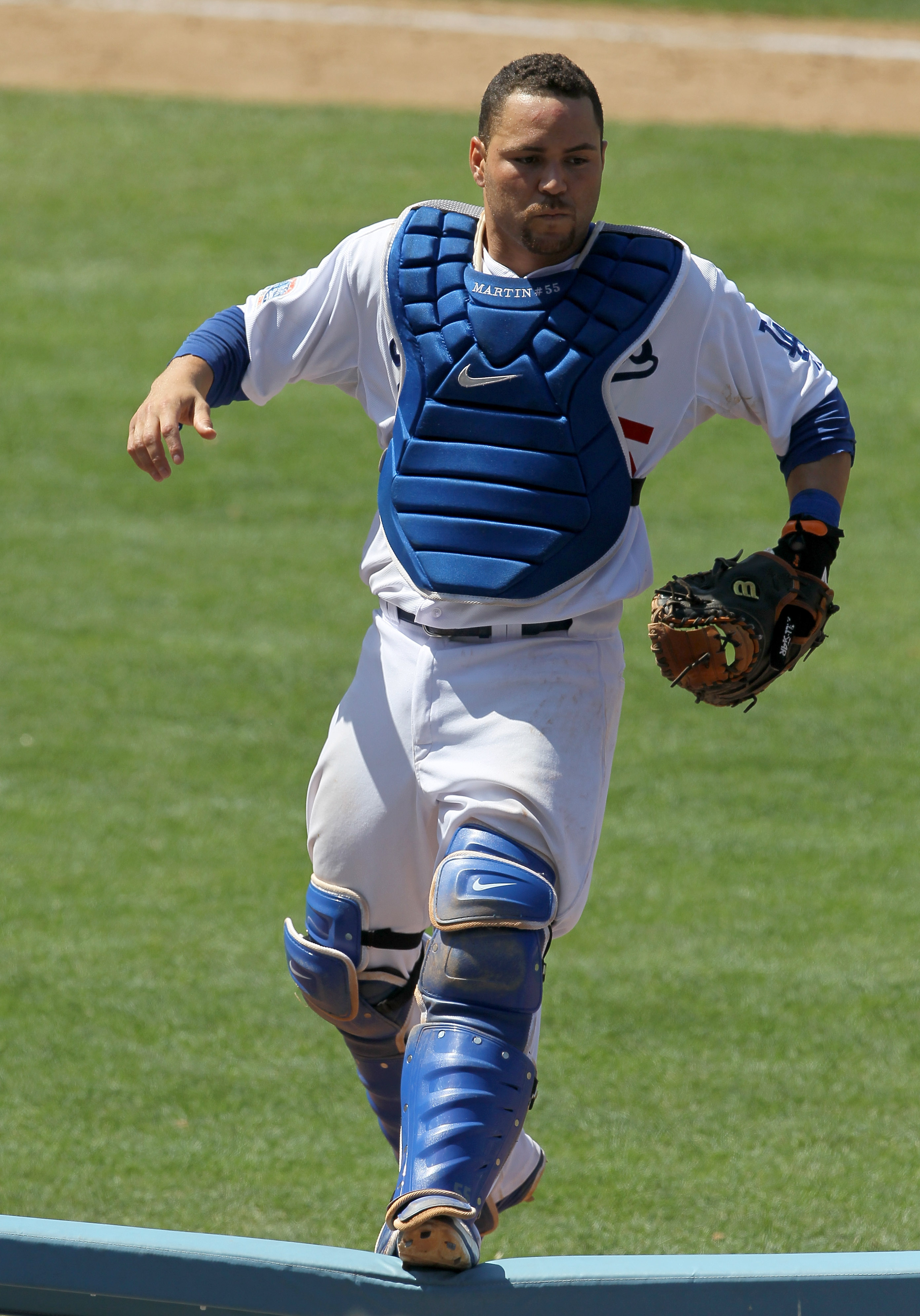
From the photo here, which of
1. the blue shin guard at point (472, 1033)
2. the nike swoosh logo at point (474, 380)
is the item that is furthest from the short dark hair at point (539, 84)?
the blue shin guard at point (472, 1033)

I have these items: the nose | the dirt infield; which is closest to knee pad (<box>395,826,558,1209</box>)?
the nose

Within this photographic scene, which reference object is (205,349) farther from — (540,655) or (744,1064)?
(744,1064)

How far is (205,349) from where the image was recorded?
3.79 m

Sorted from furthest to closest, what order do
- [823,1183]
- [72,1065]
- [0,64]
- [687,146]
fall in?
[0,64] < [687,146] < [72,1065] < [823,1183]

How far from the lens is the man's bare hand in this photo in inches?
137

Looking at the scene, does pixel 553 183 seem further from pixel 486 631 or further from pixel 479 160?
pixel 486 631

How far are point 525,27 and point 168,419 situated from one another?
675 inches

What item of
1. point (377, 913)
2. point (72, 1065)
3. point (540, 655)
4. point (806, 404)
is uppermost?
point (806, 404)

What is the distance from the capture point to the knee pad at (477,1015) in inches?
126

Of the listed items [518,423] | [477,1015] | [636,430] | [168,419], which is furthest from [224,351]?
[477,1015]

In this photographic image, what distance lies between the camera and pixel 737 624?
11.3 feet

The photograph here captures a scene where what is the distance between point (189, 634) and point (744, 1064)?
4.39 metres

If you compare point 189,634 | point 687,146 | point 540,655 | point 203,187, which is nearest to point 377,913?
point 540,655

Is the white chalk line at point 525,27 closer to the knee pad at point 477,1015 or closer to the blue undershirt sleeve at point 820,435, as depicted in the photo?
the blue undershirt sleeve at point 820,435
